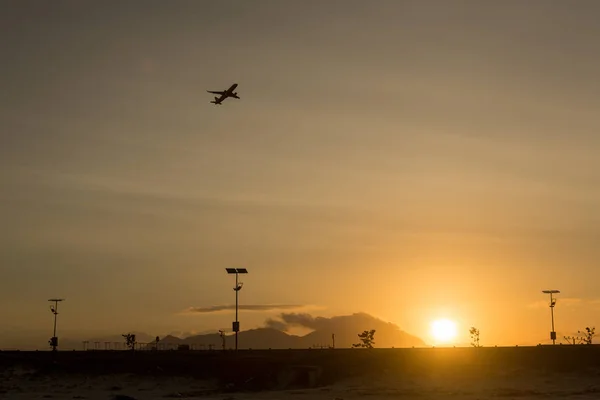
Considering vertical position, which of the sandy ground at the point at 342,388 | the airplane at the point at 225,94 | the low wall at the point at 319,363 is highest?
the airplane at the point at 225,94

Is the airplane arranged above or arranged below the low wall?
above

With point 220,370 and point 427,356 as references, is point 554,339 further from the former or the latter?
point 220,370

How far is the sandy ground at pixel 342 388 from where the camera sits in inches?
3971

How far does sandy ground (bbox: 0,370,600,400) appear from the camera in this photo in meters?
101

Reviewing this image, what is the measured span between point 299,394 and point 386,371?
18361mm

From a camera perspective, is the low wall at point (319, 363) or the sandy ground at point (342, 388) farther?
the low wall at point (319, 363)

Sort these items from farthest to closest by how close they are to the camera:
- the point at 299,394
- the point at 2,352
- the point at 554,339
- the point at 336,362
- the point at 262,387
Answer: the point at 554,339 < the point at 2,352 < the point at 336,362 < the point at 262,387 < the point at 299,394

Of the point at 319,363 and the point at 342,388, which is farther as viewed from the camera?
the point at 319,363

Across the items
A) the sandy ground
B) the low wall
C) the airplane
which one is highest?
the airplane

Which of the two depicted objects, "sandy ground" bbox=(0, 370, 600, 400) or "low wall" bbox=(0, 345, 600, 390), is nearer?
"sandy ground" bbox=(0, 370, 600, 400)

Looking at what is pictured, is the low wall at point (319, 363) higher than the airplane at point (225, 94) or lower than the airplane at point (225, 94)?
lower

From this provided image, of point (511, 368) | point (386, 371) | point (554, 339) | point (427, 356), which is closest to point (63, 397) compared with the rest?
point (386, 371)

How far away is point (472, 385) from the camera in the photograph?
10694 centimetres

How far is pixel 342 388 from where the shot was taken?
108750 millimetres
